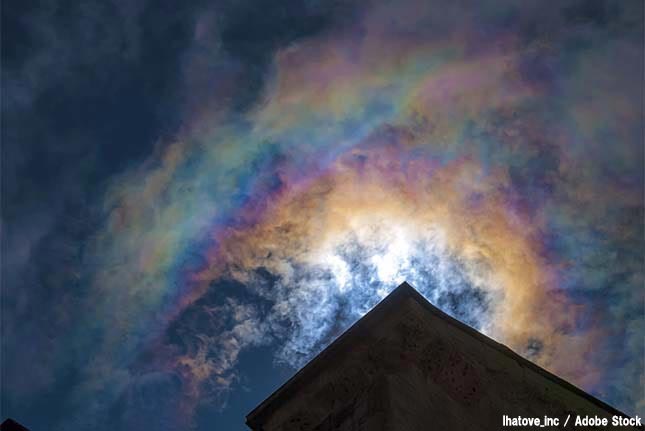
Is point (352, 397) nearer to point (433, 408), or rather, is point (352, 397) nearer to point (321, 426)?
point (321, 426)

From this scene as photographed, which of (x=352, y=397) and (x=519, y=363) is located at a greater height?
(x=352, y=397)

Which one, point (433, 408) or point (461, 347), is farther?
point (461, 347)

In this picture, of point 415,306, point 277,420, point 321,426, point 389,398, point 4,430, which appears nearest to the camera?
point 389,398

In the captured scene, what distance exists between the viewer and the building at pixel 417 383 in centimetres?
646

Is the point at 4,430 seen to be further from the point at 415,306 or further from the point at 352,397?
the point at 415,306

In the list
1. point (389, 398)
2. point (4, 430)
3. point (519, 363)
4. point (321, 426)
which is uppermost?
point (4, 430)

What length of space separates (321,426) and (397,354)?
5.31ft

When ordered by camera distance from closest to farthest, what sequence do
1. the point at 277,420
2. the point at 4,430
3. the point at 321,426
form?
the point at 321,426, the point at 277,420, the point at 4,430

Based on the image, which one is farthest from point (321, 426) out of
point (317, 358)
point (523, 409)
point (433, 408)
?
point (523, 409)

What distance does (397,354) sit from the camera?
7129mm

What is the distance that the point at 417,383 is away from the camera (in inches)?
261

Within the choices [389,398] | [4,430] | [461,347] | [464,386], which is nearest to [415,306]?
[461,347]

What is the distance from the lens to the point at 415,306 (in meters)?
7.81

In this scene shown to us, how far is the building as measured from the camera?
6465mm
